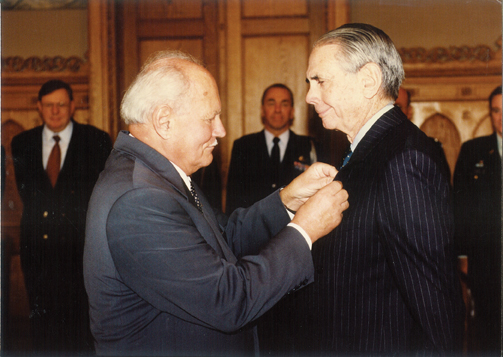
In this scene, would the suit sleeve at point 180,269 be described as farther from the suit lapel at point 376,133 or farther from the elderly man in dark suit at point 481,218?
the elderly man in dark suit at point 481,218

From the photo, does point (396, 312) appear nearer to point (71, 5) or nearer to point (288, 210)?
point (288, 210)

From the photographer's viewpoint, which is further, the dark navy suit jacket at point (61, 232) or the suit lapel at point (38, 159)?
the suit lapel at point (38, 159)

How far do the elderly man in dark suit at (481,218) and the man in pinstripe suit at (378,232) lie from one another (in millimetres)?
2489

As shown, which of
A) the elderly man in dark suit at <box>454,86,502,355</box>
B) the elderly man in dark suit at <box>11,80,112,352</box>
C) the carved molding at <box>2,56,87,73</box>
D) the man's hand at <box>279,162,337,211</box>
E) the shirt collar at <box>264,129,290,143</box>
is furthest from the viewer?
the carved molding at <box>2,56,87,73</box>

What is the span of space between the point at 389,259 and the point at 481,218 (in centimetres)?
284

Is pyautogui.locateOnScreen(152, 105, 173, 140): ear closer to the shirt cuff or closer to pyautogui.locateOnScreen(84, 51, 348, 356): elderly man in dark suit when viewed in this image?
pyautogui.locateOnScreen(84, 51, 348, 356): elderly man in dark suit

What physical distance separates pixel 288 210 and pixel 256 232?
0.17 metres

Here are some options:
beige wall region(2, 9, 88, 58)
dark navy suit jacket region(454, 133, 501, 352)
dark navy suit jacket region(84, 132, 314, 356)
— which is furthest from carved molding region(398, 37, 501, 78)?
dark navy suit jacket region(84, 132, 314, 356)

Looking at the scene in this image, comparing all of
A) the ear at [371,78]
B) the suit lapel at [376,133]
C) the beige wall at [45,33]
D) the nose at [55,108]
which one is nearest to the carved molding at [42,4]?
the beige wall at [45,33]

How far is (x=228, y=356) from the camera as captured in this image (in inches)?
61.2

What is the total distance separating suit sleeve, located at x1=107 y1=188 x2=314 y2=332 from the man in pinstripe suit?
323 millimetres

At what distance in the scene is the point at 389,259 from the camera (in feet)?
4.77

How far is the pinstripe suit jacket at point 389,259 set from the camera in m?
1.39

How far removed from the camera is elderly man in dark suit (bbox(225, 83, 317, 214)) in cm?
404
